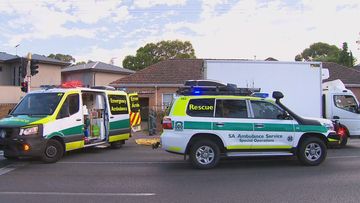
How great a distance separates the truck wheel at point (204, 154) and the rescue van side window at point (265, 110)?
4.37 feet

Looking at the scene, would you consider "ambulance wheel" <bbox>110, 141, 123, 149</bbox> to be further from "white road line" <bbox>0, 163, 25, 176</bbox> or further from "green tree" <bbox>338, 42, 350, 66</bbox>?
"green tree" <bbox>338, 42, 350, 66</bbox>

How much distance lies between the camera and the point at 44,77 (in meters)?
37.3

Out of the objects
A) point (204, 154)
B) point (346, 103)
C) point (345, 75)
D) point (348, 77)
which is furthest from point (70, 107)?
point (345, 75)

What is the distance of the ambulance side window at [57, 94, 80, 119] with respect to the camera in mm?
11977

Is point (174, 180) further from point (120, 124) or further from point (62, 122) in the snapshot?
point (120, 124)

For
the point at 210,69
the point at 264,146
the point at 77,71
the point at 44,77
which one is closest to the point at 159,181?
the point at 264,146

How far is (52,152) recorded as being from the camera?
1146cm

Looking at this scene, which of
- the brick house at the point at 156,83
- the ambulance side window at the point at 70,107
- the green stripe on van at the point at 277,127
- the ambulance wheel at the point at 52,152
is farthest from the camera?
the brick house at the point at 156,83

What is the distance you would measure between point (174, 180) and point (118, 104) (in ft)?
21.0

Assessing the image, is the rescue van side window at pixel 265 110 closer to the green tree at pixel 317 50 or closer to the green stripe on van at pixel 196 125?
the green stripe on van at pixel 196 125

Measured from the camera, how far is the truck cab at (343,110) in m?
15.0

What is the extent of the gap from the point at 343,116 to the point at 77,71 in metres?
33.4

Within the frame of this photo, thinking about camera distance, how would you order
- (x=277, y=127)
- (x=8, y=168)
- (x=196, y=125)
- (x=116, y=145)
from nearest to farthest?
(x=196, y=125) → (x=277, y=127) → (x=8, y=168) → (x=116, y=145)

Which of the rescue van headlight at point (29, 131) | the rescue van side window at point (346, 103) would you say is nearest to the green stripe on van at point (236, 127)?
the rescue van headlight at point (29, 131)
